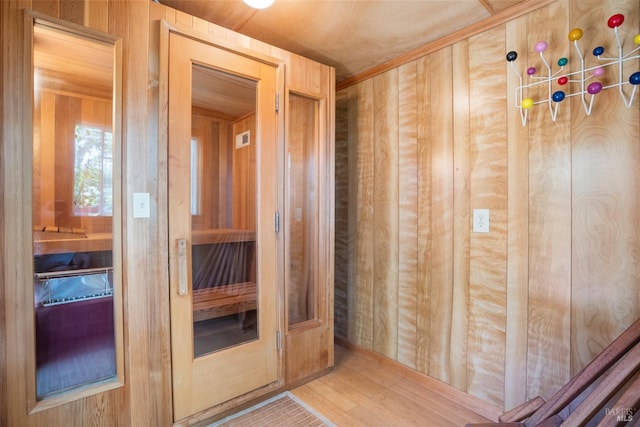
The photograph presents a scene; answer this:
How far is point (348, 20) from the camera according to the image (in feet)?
6.00

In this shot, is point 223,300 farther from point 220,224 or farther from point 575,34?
point 575,34

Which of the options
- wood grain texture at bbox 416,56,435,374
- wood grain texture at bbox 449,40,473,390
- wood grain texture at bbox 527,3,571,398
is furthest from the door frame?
wood grain texture at bbox 527,3,571,398

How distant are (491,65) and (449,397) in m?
2.11

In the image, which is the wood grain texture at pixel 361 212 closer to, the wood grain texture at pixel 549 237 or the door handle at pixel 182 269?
the wood grain texture at pixel 549 237

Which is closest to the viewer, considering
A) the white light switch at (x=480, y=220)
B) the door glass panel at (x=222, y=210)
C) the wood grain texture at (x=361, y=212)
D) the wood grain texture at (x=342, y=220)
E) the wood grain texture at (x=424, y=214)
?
the door glass panel at (x=222, y=210)

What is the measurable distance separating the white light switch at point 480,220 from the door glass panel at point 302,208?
42.0 inches

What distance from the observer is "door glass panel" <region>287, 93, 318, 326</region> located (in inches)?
85.6

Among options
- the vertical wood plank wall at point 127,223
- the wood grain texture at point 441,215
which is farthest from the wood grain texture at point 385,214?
the vertical wood plank wall at point 127,223

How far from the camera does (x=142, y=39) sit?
5.03ft

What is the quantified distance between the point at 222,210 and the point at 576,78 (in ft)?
6.62

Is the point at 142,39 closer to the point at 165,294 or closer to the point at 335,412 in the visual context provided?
the point at 165,294

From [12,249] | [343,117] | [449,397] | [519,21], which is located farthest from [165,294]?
[519,21]

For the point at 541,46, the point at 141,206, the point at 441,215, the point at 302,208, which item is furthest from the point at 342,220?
the point at 541,46

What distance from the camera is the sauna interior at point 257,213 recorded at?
4.50 feet
